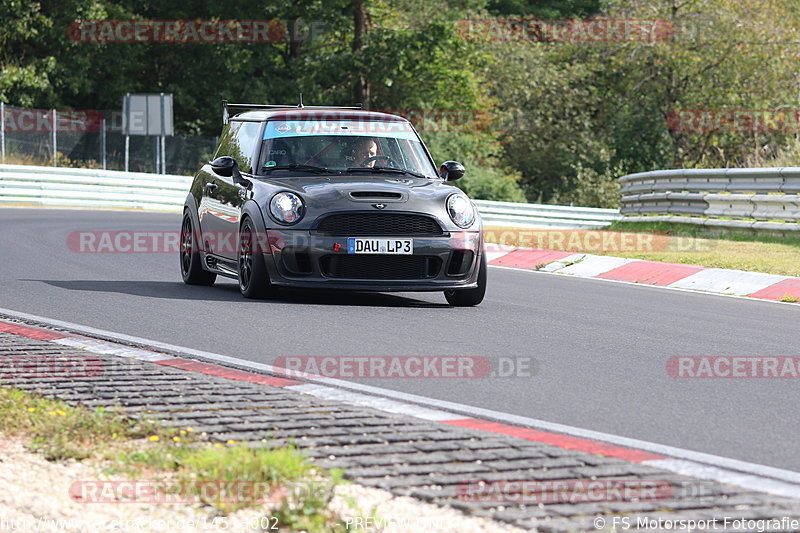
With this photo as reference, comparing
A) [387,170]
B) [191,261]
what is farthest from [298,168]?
[191,261]

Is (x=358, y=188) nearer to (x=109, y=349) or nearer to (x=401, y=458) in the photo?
(x=109, y=349)

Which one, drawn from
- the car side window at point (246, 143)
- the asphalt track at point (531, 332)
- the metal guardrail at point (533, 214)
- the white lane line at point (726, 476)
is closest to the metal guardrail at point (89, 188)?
the metal guardrail at point (533, 214)

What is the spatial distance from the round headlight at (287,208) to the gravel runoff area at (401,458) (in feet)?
12.1

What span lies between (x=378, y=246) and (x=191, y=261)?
2.84m

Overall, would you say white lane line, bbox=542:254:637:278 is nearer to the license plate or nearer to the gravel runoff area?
the license plate

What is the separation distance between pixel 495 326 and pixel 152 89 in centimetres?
3964

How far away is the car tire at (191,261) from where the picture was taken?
12.7 metres

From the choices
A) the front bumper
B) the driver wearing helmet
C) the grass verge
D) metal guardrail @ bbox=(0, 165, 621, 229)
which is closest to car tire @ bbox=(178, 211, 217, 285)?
the driver wearing helmet

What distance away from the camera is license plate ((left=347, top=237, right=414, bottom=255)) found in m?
10.6

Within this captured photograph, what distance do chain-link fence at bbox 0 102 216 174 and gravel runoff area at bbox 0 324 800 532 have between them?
29.0m

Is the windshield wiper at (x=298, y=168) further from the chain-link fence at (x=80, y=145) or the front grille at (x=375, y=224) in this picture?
the chain-link fence at (x=80, y=145)

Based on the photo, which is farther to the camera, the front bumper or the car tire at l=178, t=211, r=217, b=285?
the car tire at l=178, t=211, r=217, b=285

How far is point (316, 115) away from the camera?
12062 mm

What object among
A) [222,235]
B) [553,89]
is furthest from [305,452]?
[553,89]
